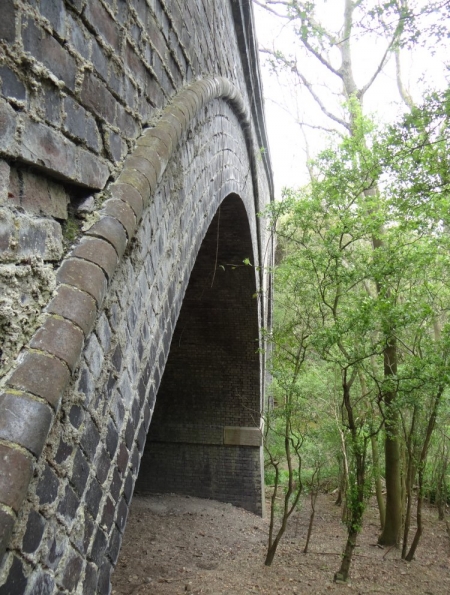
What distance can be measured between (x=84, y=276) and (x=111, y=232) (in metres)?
0.24

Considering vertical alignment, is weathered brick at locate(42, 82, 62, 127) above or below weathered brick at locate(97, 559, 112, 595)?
above

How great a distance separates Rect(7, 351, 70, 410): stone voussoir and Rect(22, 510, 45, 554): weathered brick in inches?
13.2


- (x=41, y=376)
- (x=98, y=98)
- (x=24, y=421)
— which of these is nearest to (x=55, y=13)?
(x=98, y=98)

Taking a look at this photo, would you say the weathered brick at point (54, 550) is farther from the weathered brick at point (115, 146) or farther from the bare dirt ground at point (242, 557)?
the bare dirt ground at point (242, 557)

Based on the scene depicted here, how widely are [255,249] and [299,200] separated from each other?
201 centimetres

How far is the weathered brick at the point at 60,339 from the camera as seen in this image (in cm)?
148

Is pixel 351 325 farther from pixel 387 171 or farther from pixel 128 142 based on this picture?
pixel 128 142

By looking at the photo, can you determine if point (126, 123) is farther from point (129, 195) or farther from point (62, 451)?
point (62, 451)

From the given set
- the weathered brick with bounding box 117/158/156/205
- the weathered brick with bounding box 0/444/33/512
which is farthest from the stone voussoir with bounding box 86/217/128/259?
the weathered brick with bounding box 0/444/33/512

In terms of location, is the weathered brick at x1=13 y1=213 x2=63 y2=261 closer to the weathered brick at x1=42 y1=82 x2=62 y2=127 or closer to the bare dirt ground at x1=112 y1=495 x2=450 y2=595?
the weathered brick at x1=42 y1=82 x2=62 y2=127

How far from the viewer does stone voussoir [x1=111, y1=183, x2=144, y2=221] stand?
Result: 1978mm

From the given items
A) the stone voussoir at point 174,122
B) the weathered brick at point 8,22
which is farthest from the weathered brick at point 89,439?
the stone voussoir at point 174,122

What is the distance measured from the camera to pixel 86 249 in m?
1.75

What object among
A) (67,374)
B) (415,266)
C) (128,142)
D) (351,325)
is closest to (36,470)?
(67,374)
